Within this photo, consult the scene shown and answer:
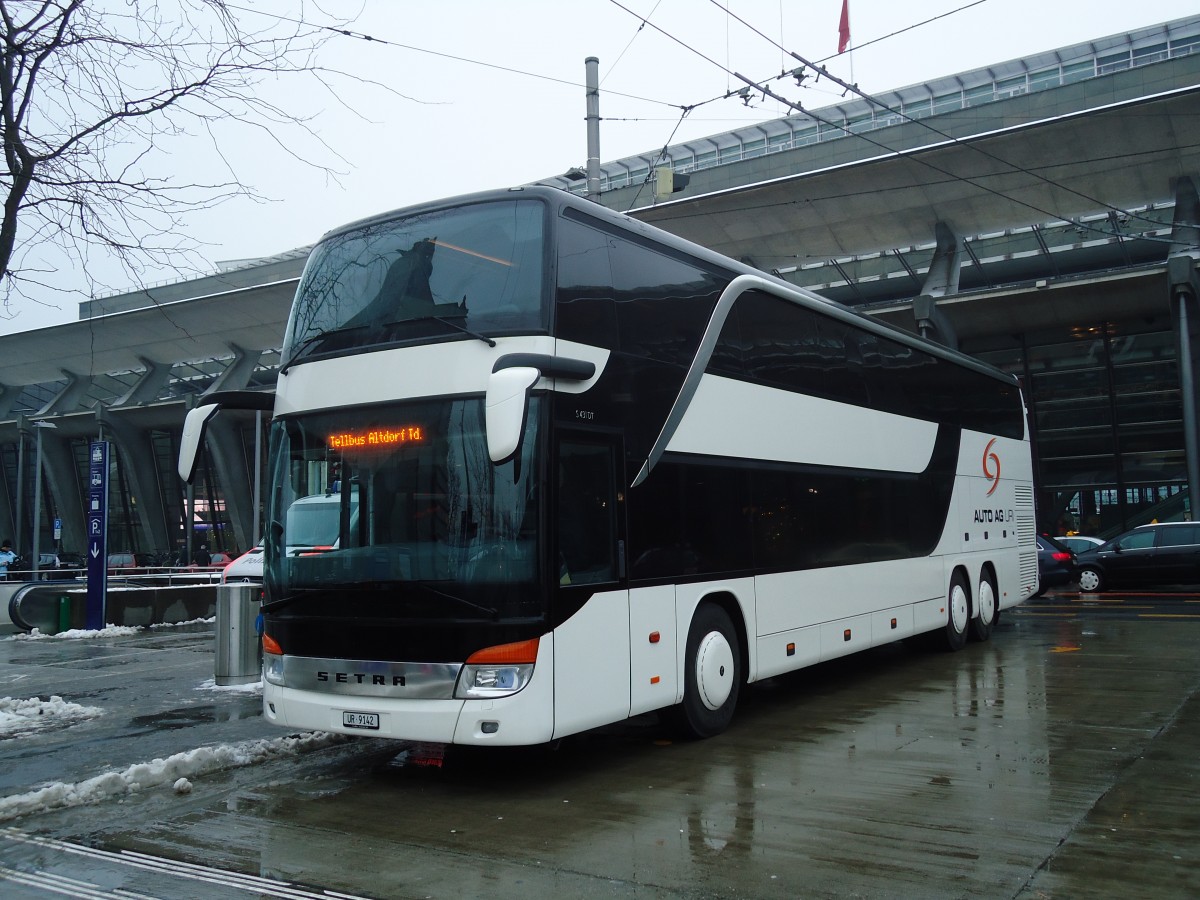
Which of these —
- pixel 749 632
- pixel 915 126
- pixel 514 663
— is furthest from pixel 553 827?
pixel 915 126

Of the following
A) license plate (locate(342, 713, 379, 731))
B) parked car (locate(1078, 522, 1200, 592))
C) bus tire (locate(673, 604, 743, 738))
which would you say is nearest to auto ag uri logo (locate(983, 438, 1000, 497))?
bus tire (locate(673, 604, 743, 738))

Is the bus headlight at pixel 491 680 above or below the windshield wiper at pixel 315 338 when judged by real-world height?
below

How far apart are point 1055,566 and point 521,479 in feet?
70.4

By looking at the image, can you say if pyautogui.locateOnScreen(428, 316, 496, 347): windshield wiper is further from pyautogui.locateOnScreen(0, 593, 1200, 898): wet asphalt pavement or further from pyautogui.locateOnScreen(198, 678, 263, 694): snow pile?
pyautogui.locateOnScreen(198, 678, 263, 694): snow pile

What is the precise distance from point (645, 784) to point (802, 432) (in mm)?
4484

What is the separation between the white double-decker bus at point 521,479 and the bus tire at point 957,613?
518 cm

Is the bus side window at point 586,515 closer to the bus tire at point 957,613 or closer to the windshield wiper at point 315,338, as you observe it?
the windshield wiper at point 315,338

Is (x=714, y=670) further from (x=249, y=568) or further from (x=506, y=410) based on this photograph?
(x=249, y=568)

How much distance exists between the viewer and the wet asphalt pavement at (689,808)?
5.25 meters

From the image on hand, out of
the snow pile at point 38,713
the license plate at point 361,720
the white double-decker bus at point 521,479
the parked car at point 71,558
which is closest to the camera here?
the white double-decker bus at point 521,479

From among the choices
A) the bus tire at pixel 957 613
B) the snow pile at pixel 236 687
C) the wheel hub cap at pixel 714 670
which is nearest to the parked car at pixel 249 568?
the snow pile at pixel 236 687

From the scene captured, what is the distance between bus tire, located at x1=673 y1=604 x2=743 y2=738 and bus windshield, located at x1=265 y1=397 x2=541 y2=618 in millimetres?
2253

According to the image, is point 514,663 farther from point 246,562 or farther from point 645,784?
point 246,562

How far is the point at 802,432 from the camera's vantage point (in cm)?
1060
